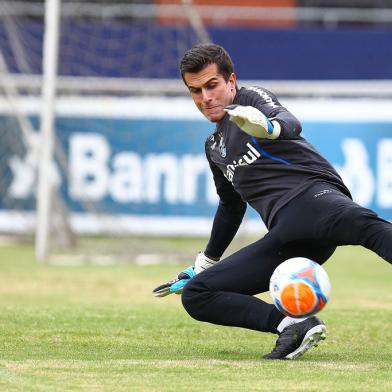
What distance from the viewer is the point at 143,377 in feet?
20.2

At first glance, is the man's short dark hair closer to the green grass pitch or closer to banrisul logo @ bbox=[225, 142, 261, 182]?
banrisul logo @ bbox=[225, 142, 261, 182]

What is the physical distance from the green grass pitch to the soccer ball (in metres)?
0.34

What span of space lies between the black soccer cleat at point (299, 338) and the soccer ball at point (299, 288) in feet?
0.93

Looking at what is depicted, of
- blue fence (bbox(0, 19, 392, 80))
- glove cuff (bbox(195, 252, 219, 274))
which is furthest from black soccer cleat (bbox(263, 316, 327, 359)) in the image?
blue fence (bbox(0, 19, 392, 80))

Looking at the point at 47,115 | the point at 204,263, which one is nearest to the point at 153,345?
the point at 204,263

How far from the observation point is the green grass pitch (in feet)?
19.8

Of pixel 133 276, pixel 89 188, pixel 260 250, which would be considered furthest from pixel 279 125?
pixel 89 188

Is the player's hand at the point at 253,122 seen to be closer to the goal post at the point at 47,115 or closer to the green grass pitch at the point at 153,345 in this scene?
the green grass pitch at the point at 153,345

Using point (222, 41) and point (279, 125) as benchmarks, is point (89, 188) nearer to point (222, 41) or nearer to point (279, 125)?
point (222, 41)

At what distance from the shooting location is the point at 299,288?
21.5 feet

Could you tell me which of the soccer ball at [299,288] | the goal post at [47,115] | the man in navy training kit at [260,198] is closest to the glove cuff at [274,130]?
the man in navy training kit at [260,198]

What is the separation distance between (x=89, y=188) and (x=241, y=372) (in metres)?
11.2

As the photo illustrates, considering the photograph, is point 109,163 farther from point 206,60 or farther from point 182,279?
point 206,60

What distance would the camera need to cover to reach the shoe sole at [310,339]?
687 centimetres
